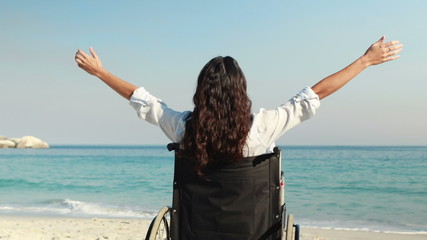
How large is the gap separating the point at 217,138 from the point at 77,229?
517cm

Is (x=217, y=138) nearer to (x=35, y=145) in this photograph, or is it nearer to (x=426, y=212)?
(x=426, y=212)

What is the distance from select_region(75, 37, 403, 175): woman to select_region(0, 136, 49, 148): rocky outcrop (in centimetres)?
6816

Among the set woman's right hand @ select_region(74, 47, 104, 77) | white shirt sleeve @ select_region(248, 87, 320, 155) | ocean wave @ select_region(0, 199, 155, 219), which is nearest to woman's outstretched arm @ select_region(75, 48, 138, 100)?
woman's right hand @ select_region(74, 47, 104, 77)

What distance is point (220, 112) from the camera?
193 cm

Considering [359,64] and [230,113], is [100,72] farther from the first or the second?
[359,64]

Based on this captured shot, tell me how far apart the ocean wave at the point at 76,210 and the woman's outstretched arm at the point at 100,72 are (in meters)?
6.50

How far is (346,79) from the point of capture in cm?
203

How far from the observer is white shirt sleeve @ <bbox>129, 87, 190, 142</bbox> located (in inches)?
81.6

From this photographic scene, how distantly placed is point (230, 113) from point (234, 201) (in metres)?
0.41

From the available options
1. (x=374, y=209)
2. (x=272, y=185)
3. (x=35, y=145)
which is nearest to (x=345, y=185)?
(x=374, y=209)

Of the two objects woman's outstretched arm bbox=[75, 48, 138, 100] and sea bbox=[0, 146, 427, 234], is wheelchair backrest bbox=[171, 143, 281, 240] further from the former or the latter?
sea bbox=[0, 146, 427, 234]

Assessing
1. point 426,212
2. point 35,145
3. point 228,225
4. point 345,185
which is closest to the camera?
point 228,225

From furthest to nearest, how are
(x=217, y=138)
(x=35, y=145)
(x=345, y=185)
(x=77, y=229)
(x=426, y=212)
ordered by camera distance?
(x=35, y=145), (x=345, y=185), (x=426, y=212), (x=77, y=229), (x=217, y=138)

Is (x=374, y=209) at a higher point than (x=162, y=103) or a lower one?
lower
